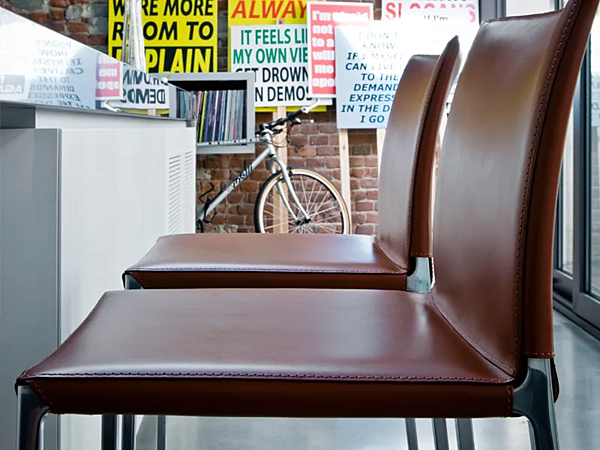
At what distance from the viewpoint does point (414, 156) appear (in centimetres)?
136

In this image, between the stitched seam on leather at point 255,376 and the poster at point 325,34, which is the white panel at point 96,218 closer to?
the stitched seam on leather at point 255,376

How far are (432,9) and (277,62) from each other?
37.4 inches

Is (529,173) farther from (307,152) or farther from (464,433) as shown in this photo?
(307,152)

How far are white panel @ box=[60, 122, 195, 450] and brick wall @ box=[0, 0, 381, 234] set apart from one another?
107 inches

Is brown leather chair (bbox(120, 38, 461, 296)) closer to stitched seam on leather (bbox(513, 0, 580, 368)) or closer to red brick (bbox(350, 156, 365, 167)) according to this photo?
stitched seam on leather (bbox(513, 0, 580, 368))

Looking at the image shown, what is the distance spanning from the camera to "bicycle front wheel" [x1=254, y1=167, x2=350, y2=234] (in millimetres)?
4453

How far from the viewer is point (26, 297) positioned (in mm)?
1130

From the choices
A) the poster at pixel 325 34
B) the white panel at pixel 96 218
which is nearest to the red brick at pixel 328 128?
the poster at pixel 325 34

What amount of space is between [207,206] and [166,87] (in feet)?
6.48

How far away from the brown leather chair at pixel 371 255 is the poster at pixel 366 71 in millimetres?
3071

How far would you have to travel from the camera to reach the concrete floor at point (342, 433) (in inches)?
73.1

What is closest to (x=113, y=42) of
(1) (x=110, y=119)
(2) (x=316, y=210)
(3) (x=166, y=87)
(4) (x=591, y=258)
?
(2) (x=316, y=210)

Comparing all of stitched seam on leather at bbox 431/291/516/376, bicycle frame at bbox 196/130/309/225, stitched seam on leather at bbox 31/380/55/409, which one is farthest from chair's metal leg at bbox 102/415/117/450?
bicycle frame at bbox 196/130/309/225

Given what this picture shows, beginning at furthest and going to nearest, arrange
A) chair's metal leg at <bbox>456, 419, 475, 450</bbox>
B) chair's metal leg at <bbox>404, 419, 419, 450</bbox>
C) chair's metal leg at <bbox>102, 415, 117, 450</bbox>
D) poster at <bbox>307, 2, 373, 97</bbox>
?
poster at <bbox>307, 2, 373, 97</bbox> → chair's metal leg at <bbox>404, 419, 419, 450</bbox> → chair's metal leg at <bbox>456, 419, 475, 450</bbox> → chair's metal leg at <bbox>102, 415, 117, 450</bbox>
